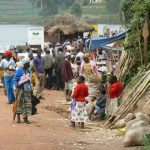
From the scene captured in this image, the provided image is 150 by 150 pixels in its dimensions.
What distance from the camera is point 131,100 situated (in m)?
14.6

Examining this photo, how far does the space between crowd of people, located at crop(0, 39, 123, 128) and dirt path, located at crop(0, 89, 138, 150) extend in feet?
1.43

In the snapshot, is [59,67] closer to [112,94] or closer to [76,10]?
[112,94]

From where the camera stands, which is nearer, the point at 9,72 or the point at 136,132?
the point at 136,132

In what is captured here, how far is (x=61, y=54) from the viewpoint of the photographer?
22.9 meters

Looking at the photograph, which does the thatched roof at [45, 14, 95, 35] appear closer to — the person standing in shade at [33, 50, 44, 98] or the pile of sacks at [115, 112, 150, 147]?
the person standing in shade at [33, 50, 44, 98]

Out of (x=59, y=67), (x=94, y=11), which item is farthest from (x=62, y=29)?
(x=94, y=11)

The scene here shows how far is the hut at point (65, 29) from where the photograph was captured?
118ft

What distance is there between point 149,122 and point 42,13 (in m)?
54.8

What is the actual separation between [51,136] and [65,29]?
77.1 feet

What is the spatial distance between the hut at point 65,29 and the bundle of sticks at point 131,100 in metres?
21.2

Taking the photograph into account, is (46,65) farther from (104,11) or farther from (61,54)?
(104,11)

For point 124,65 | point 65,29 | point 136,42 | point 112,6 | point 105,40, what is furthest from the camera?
point 112,6

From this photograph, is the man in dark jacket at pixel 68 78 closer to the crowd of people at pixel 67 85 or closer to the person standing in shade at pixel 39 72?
the crowd of people at pixel 67 85

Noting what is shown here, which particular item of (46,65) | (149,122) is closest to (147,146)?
(149,122)
